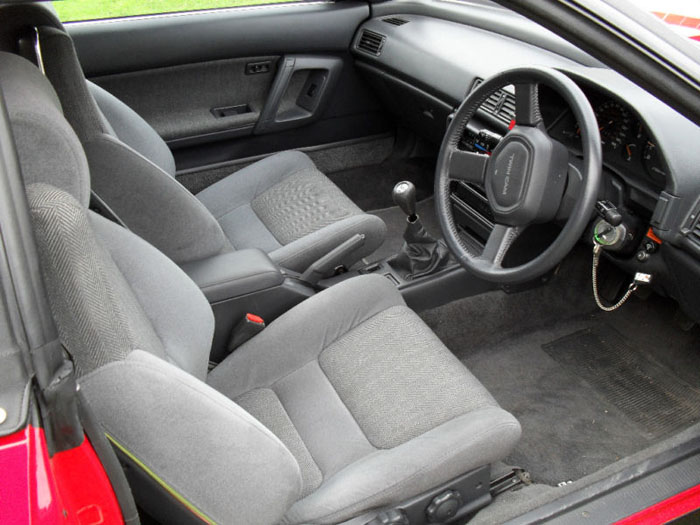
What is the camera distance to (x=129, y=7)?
2.38 m

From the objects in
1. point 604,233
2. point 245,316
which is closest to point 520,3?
point 604,233

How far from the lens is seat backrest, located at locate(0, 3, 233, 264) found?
1377 mm

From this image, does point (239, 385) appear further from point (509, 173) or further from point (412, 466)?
point (509, 173)

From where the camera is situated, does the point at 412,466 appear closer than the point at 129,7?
Yes

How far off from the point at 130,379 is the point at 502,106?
4.61ft

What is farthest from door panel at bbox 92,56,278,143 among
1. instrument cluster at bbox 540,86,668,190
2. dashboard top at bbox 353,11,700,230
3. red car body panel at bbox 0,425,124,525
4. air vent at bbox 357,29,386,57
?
red car body panel at bbox 0,425,124,525

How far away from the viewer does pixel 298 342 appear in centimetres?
158

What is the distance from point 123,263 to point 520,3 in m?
0.75

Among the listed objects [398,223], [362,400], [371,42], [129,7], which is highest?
[371,42]

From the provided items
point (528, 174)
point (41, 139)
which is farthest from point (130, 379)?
point (528, 174)

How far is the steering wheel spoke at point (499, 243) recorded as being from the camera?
164 cm

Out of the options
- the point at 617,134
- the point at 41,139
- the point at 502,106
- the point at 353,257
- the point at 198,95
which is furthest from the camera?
the point at 198,95

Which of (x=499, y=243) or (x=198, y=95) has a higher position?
(x=499, y=243)

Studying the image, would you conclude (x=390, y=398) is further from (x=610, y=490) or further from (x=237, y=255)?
(x=237, y=255)
